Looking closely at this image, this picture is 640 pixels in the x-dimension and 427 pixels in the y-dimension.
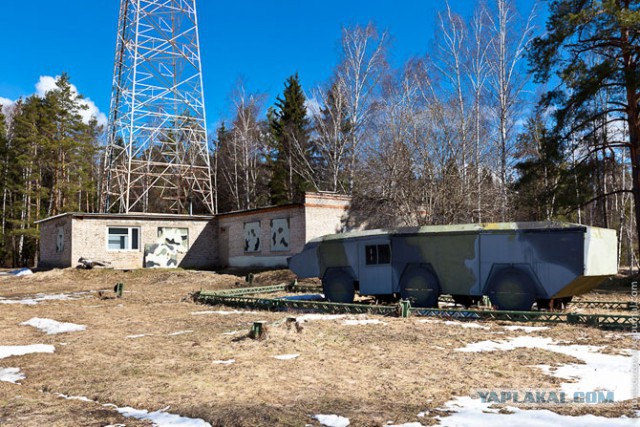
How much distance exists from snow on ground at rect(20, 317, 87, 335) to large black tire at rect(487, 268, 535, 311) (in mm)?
8694

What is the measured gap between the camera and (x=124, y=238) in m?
29.1

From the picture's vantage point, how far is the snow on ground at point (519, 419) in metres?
4.62

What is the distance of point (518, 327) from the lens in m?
10.2

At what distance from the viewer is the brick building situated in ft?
86.0

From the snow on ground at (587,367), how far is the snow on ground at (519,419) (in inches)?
35.5

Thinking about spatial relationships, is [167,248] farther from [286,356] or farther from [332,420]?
[332,420]

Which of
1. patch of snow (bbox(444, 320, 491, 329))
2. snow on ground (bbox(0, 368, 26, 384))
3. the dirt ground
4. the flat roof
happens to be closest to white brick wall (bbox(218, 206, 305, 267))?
the flat roof

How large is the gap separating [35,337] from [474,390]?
8.19 m

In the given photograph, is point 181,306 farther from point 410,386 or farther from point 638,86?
point 638,86

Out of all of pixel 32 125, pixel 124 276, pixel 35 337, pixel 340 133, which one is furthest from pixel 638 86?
pixel 32 125

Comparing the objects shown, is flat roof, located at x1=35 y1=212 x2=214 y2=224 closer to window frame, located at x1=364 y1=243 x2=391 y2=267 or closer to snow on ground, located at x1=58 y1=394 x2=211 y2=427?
window frame, located at x1=364 y1=243 x2=391 y2=267

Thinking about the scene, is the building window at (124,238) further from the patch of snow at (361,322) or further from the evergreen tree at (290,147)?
the patch of snow at (361,322)

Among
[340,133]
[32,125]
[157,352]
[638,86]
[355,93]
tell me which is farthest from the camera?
[32,125]

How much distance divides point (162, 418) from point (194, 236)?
26421 millimetres
